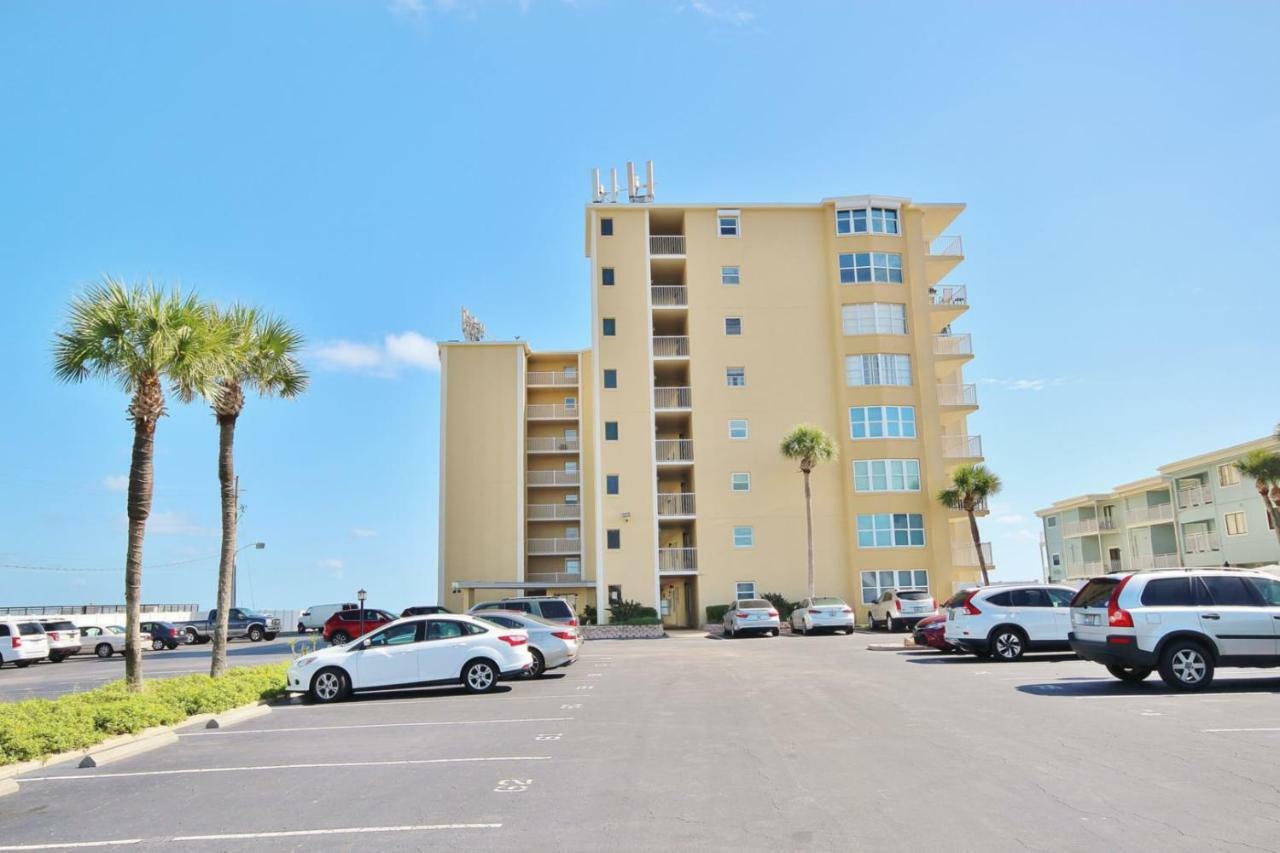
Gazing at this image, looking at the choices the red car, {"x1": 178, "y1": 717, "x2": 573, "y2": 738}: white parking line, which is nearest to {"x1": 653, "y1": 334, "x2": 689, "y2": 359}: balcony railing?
the red car

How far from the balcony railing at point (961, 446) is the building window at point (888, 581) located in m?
6.21

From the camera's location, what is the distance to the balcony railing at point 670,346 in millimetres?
48000

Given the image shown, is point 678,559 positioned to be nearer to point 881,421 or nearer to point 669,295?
point 881,421

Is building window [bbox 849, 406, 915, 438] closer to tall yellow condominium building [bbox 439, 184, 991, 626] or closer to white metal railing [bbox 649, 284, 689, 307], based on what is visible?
tall yellow condominium building [bbox 439, 184, 991, 626]

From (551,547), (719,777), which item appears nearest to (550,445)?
(551,547)

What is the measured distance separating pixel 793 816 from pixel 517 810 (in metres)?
2.25

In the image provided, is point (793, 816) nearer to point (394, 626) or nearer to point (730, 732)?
point (730, 732)

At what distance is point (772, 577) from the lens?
4538 centimetres

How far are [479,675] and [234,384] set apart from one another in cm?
840

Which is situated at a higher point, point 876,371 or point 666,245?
point 666,245

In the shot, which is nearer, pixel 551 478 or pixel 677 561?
pixel 677 561

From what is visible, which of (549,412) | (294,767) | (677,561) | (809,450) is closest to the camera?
(294,767)

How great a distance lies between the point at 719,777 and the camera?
8781 mm

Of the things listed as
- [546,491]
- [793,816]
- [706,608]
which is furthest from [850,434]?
[793,816]
